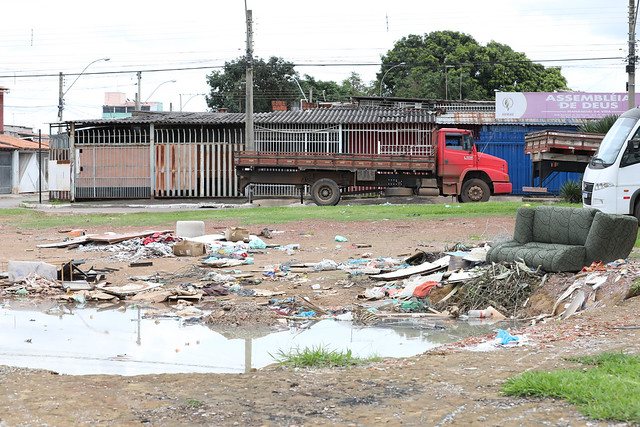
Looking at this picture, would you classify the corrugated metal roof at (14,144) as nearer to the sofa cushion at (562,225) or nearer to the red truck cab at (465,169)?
the red truck cab at (465,169)

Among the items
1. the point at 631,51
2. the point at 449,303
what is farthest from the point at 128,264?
the point at 631,51

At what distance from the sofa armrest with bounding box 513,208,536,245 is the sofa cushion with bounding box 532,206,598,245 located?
0.05 m

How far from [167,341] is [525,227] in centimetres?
527

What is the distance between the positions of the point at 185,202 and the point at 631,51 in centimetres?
1880

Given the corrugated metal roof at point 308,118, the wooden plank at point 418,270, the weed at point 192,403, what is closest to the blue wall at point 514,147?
the corrugated metal roof at point 308,118

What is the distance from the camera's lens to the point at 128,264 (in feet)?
42.4

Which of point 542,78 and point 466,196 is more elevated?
point 542,78

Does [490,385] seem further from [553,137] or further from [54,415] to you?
[553,137]

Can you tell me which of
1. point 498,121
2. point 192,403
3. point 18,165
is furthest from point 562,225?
point 18,165

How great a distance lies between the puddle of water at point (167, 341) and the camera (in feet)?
21.1

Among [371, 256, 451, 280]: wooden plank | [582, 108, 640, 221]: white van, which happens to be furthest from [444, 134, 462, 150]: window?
[371, 256, 451, 280]: wooden plank

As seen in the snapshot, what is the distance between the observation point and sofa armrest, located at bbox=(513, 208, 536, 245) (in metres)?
10.0

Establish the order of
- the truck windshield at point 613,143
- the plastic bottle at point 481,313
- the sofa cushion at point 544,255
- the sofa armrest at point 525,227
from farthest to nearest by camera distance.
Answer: the truck windshield at point 613,143 → the sofa armrest at point 525,227 → the sofa cushion at point 544,255 → the plastic bottle at point 481,313

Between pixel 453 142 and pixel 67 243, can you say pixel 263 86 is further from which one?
pixel 67 243
